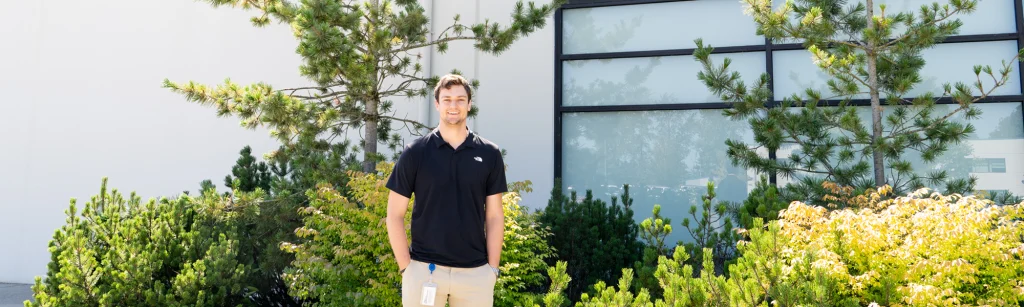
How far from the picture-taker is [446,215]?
8.13ft

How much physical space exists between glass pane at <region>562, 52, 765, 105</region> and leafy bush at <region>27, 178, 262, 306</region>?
4586mm

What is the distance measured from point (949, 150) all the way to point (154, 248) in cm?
761

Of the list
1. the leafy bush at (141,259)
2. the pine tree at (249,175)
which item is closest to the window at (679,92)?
the pine tree at (249,175)

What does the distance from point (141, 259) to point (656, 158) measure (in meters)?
5.51

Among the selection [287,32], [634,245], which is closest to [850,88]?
[634,245]

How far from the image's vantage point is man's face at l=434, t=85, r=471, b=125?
8.20ft

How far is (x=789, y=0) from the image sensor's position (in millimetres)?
5199

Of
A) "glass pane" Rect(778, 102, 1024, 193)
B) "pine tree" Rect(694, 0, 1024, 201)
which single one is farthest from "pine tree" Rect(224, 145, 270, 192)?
"glass pane" Rect(778, 102, 1024, 193)

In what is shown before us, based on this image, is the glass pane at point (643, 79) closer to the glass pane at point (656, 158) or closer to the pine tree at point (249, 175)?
the glass pane at point (656, 158)

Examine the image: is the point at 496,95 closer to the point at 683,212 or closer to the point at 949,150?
the point at 683,212

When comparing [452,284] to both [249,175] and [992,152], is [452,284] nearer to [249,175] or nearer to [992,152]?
[249,175]

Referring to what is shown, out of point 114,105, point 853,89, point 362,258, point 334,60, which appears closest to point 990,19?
point 853,89

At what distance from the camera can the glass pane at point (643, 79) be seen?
7.37 meters

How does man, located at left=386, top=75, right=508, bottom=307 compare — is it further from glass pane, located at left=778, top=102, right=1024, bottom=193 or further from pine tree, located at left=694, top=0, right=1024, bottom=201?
glass pane, located at left=778, top=102, right=1024, bottom=193
